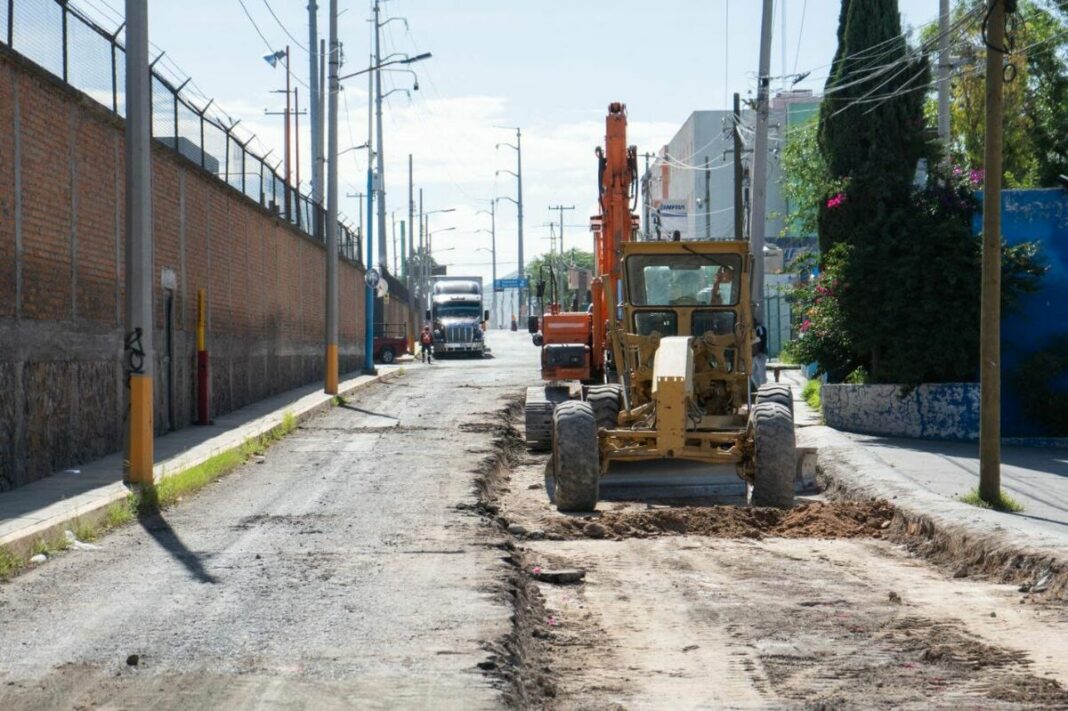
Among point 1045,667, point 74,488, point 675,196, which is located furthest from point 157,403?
point 675,196

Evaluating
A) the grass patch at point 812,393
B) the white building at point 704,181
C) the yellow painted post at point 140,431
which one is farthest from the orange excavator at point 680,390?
the white building at point 704,181

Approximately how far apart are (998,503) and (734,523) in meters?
3.17

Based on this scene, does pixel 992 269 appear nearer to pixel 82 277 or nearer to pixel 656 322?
pixel 656 322

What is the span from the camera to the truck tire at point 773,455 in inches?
631

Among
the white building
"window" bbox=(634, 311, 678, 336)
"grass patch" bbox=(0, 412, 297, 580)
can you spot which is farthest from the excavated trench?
the white building

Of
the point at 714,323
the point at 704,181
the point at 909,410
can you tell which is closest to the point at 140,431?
the point at 714,323

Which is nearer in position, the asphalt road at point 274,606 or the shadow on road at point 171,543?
the asphalt road at point 274,606

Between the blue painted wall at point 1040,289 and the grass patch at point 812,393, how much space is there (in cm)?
527

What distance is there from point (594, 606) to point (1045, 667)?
3291mm

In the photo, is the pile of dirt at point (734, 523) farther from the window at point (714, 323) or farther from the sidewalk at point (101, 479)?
the sidewalk at point (101, 479)

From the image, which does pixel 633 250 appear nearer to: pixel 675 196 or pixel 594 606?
pixel 594 606

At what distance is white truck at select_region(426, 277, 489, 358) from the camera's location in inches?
2621

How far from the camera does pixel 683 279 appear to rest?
59.2 ft

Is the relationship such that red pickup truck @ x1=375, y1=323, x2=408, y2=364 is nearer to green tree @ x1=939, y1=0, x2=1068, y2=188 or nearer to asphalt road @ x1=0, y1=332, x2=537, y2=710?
green tree @ x1=939, y1=0, x2=1068, y2=188
